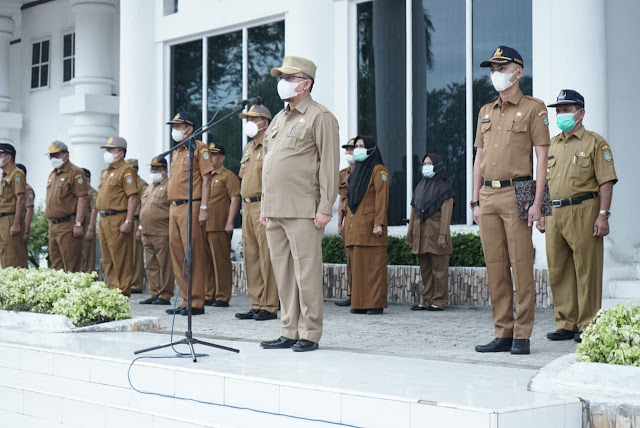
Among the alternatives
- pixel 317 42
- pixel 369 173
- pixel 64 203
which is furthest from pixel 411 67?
pixel 64 203

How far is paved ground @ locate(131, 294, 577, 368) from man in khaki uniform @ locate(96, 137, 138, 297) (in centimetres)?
82

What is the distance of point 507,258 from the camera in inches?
253

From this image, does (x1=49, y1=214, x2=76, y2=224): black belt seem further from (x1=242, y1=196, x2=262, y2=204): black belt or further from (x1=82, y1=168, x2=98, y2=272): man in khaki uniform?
(x1=242, y1=196, x2=262, y2=204): black belt

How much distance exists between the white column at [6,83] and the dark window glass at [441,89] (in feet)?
34.5

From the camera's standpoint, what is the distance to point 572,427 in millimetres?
4246

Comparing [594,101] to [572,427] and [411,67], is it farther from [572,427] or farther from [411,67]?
[572,427]

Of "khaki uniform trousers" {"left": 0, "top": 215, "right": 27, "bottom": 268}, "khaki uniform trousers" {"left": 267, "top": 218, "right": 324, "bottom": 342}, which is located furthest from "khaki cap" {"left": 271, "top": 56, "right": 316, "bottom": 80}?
"khaki uniform trousers" {"left": 0, "top": 215, "right": 27, "bottom": 268}

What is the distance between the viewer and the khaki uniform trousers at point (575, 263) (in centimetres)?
711

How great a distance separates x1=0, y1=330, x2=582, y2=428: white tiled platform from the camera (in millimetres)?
4223

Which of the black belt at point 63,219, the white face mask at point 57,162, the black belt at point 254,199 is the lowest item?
the black belt at point 63,219

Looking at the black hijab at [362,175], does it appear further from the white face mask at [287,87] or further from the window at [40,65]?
the window at [40,65]

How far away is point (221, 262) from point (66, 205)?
8.34ft

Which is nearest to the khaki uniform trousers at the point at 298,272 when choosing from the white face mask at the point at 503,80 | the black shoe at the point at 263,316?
the white face mask at the point at 503,80

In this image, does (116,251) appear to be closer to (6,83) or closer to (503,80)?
(503,80)
